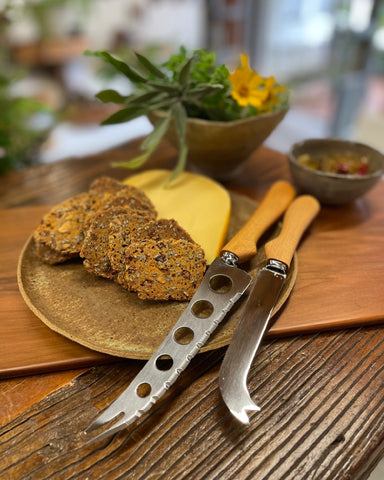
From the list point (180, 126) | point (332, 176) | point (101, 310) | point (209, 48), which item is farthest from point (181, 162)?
point (209, 48)

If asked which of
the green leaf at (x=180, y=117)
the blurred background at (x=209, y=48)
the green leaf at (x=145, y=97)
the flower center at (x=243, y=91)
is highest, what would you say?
the flower center at (x=243, y=91)

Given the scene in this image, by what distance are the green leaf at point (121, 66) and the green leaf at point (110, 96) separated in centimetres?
6

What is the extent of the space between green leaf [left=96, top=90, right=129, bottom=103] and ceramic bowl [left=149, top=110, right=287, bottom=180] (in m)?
0.11

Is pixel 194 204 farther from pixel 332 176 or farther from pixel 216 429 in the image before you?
pixel 216 429

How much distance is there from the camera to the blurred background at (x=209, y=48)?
271 cm

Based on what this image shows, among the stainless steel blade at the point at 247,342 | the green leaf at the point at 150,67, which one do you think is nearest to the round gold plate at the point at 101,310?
the stainless steel blade at the point at 247,342

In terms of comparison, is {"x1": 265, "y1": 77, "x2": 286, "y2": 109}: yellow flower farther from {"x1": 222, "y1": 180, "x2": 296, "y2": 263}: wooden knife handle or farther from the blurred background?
the blurred background

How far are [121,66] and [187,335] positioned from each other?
0.74m

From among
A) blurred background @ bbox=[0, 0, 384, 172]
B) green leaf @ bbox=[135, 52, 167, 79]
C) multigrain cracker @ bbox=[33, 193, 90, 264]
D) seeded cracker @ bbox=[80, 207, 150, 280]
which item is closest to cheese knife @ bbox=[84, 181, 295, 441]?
seeded cracker @ bbox=[80, 207, 150, 280]

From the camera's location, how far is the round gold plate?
78 centimetres


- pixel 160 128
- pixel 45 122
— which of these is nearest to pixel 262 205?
pixel 160 128

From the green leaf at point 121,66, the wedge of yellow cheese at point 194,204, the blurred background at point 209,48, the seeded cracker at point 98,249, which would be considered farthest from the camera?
the blurred background at point 209,48

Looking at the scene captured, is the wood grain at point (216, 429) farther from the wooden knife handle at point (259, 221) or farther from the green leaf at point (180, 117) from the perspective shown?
the green leaf at point (180, 117)

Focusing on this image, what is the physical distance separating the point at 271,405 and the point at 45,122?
1.60 m
